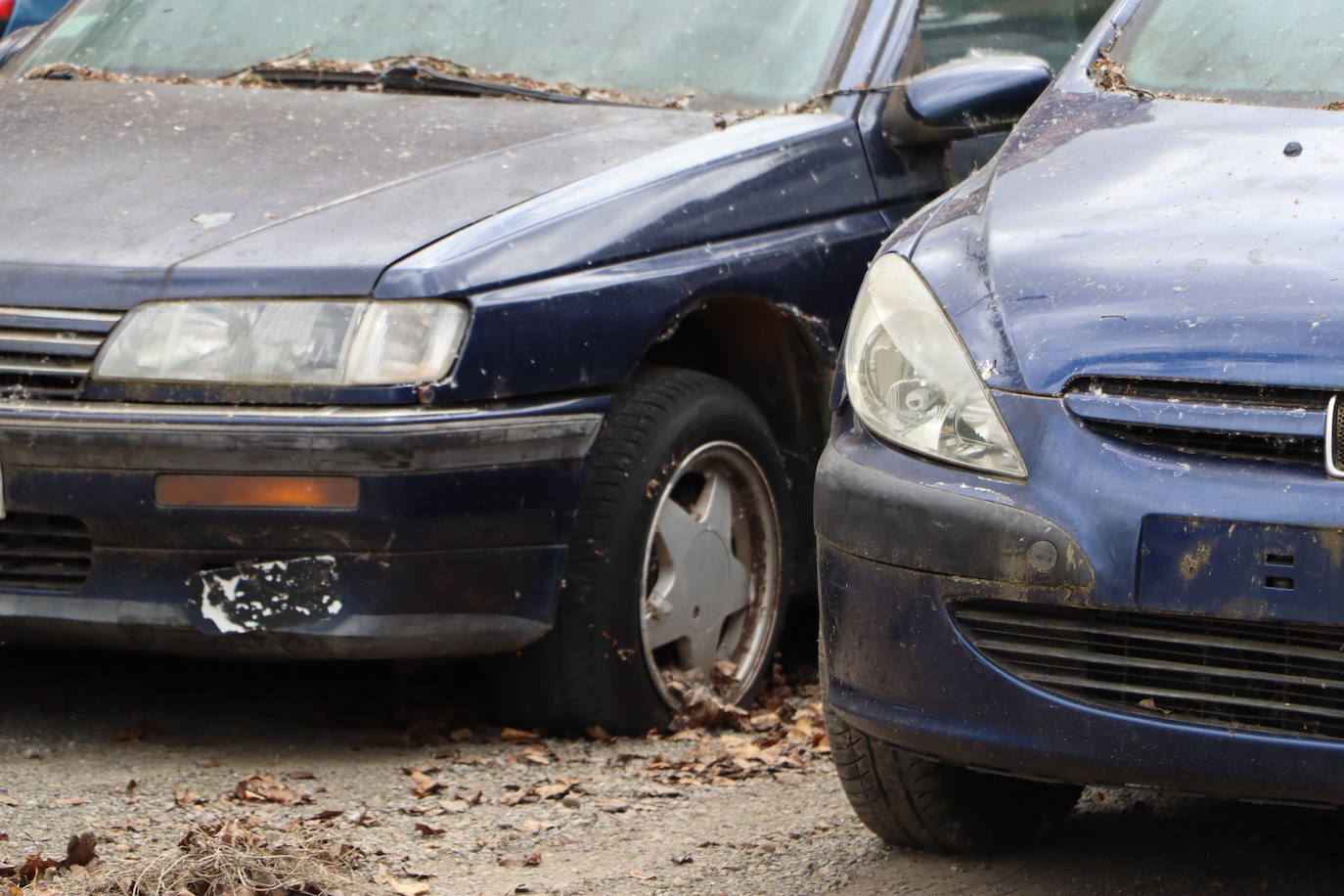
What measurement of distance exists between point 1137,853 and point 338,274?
1.70 m

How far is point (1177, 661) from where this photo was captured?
256 cm

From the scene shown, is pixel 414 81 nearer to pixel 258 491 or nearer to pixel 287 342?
pixel 287 342

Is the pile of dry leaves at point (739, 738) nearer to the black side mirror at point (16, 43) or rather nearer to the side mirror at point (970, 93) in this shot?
the side mirror at point (970, 93)

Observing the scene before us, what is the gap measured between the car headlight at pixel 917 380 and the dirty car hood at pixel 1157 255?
37 mm

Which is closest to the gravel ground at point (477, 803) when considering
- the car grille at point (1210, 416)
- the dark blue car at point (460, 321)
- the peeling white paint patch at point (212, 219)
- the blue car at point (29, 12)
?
the dark blue car at point (460, 321)

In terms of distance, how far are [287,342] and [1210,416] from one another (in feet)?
5.42

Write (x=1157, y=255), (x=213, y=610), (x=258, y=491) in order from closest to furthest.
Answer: (x=1157, y=255)
(x=258, y=491)
(x=213, y=610)

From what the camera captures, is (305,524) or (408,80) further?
(408,80)

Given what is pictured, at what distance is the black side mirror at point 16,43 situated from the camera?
5105 mm

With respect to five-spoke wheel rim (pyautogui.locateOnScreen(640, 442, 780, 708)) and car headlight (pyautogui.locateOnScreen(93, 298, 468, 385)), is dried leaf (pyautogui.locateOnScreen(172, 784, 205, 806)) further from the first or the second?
five-spoke wheel rim (pyautogui.locateOnScreen(640, 442, 780, 708))

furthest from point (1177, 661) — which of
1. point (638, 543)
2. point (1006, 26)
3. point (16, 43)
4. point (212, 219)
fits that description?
point (16, 43)

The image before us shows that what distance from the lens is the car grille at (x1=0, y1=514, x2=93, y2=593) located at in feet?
11.7

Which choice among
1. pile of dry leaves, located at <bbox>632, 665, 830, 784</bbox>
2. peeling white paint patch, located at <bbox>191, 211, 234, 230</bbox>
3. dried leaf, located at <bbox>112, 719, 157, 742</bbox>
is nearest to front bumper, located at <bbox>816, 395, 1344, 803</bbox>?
pile of dry leaves, located at <bbox>632, 665, 830, 784</bbox>

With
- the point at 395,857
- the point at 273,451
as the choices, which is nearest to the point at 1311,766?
the point at 395,857
